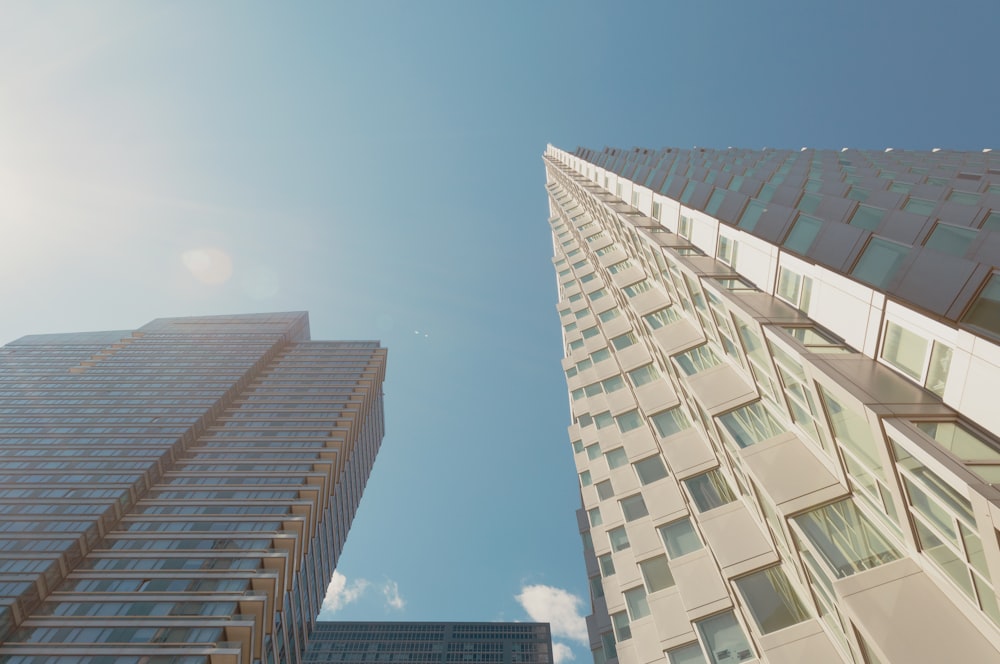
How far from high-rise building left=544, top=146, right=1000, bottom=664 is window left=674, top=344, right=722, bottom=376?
4.0 inches

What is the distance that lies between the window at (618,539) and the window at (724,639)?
972 cm

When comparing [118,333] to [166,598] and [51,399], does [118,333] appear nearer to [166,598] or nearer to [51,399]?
[51,399]

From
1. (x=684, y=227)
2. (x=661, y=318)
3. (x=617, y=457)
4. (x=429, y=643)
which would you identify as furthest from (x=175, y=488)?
(x=429, y=643)

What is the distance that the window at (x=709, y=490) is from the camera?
1764cm

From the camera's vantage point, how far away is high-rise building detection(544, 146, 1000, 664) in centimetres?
823

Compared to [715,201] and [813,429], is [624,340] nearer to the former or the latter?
[715,201]

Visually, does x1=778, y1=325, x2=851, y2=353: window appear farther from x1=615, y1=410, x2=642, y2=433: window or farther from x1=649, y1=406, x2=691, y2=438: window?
x1=615, y1=410, x2=642, y2=433: window

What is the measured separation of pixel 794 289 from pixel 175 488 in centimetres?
8272

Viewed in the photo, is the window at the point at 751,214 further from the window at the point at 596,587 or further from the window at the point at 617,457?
the window at the point at 596,587

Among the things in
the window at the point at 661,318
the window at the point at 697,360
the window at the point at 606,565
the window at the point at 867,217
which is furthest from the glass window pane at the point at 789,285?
the window at the point at 606,565

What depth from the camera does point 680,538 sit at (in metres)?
19.1

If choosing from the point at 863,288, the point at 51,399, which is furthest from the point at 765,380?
the point at 51,399

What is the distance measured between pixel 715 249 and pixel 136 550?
72.2 meters

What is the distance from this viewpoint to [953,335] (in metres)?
8.49
